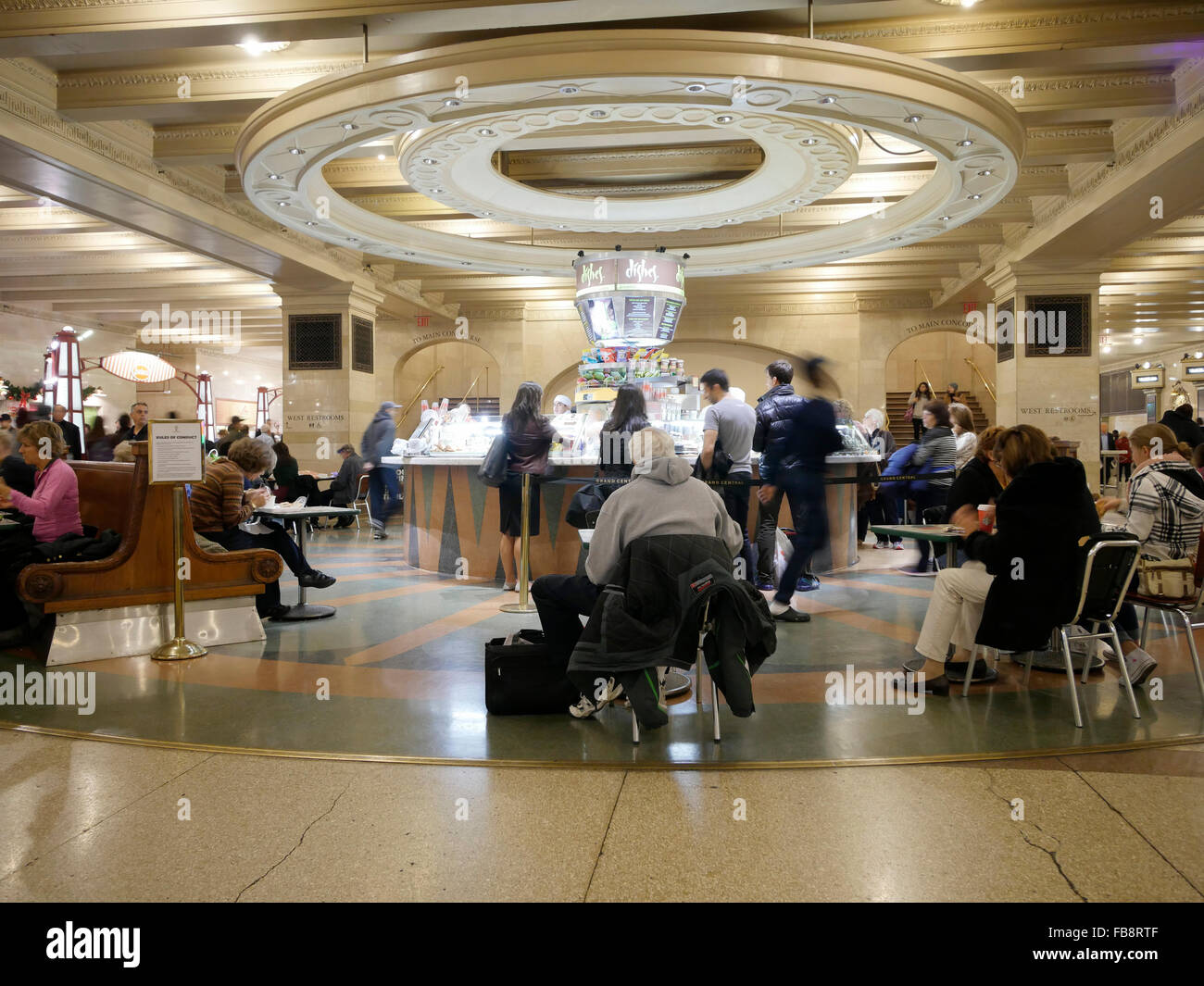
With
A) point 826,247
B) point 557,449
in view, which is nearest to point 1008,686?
point 557,449

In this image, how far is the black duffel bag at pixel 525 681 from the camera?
149 inches

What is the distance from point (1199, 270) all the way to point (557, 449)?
43.6 feet

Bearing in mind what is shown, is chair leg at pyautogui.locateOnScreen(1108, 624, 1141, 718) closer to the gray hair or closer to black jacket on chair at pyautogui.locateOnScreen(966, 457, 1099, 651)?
black jacket on chair at pyautogui.locateOnScreen(966, 457, 1099, 651)

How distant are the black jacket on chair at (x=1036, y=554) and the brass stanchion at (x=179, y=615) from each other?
4204mm

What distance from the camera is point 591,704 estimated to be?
12.3 feet

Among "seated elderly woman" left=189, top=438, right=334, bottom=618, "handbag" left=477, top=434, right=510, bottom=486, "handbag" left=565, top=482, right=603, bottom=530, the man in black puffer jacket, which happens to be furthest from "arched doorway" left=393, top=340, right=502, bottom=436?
"handbag" left=565, top=482, right=603, bottom=530

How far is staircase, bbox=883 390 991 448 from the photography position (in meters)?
20.4

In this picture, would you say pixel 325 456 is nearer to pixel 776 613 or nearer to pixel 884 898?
pixel 776 613

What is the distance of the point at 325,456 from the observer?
1374 centimetres

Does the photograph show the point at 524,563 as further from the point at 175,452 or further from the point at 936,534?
the point at 936,534

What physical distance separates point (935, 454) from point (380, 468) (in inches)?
257

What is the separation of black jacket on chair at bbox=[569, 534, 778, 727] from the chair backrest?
1.47 meters

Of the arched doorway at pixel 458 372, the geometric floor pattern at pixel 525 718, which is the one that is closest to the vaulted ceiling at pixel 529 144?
the geometric floor pattern at pixel 525 718
